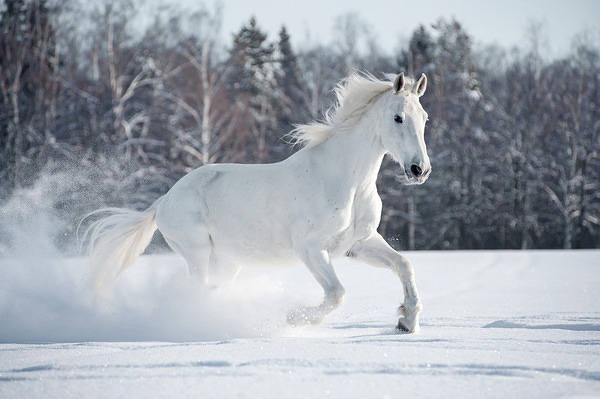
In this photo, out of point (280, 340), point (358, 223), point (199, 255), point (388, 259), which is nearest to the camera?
point (280, 340)

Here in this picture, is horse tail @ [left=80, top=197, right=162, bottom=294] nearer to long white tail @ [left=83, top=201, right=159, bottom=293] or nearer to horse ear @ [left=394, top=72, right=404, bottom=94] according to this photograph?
long white tail @ [left=83, top=201, right=159, bottom=293]

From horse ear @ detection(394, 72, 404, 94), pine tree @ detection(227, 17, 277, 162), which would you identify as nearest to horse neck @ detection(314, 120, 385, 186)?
horse ear @ detection(394, 72, 404, 94)

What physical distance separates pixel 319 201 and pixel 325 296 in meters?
0.64

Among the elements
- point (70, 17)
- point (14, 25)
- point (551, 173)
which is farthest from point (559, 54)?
point (14, 25)

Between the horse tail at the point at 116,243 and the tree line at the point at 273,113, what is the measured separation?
10.3 m

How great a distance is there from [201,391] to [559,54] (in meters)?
24.8

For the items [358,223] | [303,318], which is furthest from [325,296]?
[358,223]

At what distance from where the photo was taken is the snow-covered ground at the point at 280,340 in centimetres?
221

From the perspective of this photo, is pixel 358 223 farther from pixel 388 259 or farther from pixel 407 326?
pixel 407 326

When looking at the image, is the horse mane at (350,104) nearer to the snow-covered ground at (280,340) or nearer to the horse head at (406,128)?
the horse head at (406,128)

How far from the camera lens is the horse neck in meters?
4.04

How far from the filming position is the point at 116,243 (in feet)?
16.7

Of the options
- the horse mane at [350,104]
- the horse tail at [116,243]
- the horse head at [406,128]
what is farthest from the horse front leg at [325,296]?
the horse tail at [116,243]

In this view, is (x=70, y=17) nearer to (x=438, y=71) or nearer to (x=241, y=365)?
(x=438, y=71)
